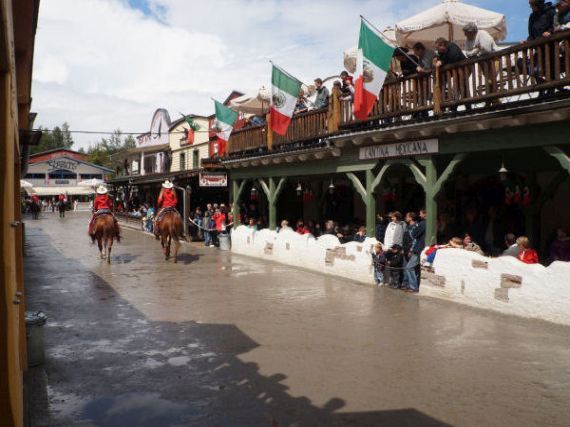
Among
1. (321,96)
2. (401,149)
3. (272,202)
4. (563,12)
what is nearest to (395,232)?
(401,149)

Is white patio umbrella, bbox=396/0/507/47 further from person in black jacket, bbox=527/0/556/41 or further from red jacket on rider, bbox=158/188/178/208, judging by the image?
red jacket on rider, bbox=158/188/178/208

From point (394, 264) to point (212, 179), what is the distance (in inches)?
425

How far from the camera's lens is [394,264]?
1194cm

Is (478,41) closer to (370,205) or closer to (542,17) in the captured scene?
(542,17)

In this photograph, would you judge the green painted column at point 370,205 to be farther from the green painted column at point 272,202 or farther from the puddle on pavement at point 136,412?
the puddle on pavement at point 136,412

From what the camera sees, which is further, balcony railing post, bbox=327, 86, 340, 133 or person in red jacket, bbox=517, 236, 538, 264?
balcony railing post, bbox=327, 86, 340, 133

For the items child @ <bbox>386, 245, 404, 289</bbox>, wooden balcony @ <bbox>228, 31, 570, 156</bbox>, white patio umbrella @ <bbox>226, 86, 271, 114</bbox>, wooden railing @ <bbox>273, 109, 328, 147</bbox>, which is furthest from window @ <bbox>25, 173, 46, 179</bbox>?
child @ <bbox>386, 245, 404, 289</bbox>

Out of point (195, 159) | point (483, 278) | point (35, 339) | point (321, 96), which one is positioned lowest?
point (35, 339)

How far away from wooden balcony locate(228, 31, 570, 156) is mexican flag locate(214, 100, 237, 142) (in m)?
4.50

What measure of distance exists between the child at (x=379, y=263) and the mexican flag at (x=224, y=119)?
886cm

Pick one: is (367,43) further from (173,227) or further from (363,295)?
(173,227)

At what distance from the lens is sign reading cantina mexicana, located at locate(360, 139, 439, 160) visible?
1119 cm

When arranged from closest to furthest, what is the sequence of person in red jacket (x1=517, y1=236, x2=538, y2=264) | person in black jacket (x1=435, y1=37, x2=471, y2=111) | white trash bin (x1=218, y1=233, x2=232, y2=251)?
person in red jacket (x1=517, y1=236, x2=538, y2=264), person in black jacket (x1=435, y1=37, x2=471, y2=111), white trash bin (x1=218, y1=233, x2=232, y2=251)

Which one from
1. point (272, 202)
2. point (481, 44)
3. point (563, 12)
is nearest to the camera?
point (563, 12)
